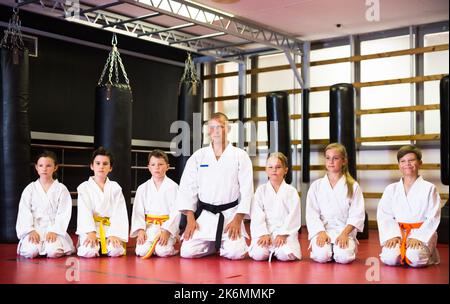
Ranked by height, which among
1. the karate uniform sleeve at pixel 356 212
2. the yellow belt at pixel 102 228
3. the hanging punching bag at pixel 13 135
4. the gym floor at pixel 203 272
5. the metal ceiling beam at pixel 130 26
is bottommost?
the gym floor at pixel 203 272

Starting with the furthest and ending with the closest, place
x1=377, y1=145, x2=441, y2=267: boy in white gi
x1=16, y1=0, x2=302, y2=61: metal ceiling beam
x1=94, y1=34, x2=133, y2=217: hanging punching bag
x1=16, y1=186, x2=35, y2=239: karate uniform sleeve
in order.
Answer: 1. x1=16, y1=0, x2=302, y2=61: metal ceiling beam
2. x1=94, y1=34, x2=133, y2=217: hanging punching bag
3. x1=16, y1=186, x2=35, y2=239: karate uniform sleeve
4. x1=377, y1=145, x2=441, y2=267: boy in white gi

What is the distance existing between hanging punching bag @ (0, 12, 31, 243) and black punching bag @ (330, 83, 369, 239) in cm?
418

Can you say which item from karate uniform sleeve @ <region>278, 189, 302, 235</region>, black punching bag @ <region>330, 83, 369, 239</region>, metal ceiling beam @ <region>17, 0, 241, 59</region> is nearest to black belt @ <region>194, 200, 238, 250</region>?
karate uniform sleeve @ <region>278, 189, 302, 235</region>

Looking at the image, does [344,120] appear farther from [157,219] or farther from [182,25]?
[157,219]

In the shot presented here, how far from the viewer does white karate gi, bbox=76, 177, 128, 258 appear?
5266 mm

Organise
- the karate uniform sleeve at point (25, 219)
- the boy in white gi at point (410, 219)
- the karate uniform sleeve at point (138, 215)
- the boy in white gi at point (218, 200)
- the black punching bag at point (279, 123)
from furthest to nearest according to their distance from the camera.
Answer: the black punching bag at point (279, 123) < the karate uniform sleeve at point (138, 215) < the karate uniform sleeve at point (25, 219) < the boy in white gi at point (218, 200) < the boy in white gi at point (410, 219)

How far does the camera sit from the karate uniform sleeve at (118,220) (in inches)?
212

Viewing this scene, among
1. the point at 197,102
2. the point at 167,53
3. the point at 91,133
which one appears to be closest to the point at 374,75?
the point at 197,102

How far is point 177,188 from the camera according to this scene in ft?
18.2

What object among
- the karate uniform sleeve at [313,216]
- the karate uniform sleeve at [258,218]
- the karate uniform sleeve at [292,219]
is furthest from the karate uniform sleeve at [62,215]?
the karate uniform sleeve at [313,216]

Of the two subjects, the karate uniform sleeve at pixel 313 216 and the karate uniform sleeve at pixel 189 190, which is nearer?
the karate uniform sleeve at pixel 313 216

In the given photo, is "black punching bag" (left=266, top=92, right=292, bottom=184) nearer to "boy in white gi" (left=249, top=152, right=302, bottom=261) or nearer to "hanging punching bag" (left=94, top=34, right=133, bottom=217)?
"hanging punching bag" (left=94, top=34, right=133, bottom=217)

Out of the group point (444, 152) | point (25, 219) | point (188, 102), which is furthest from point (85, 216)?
point (444, 152)
